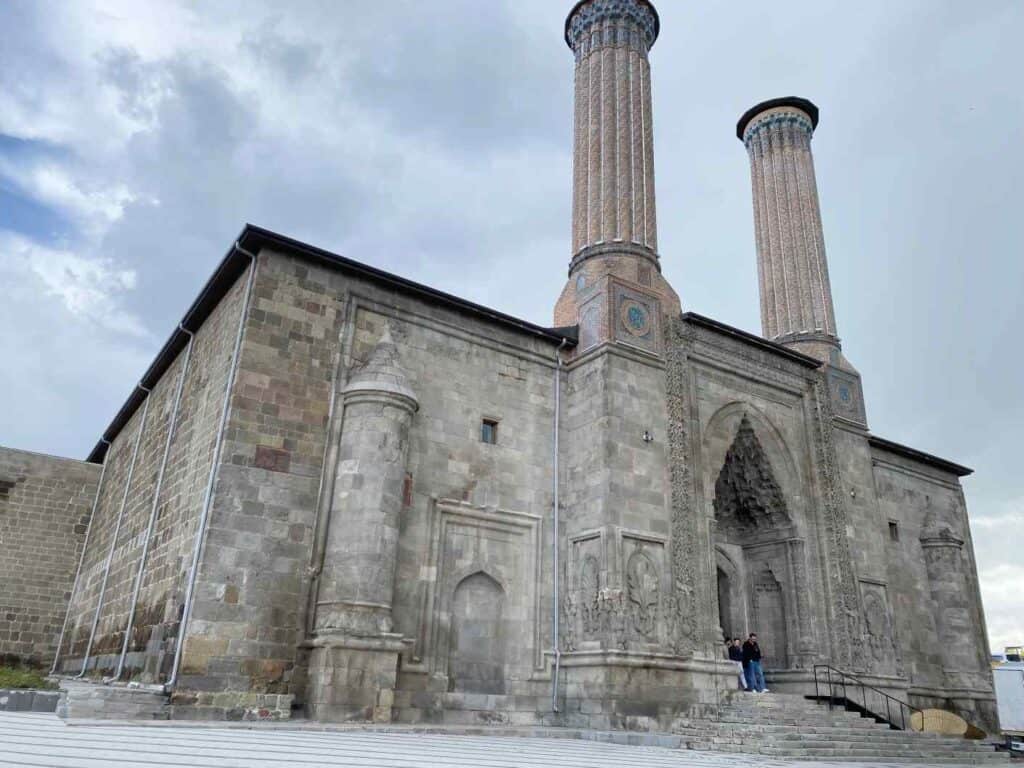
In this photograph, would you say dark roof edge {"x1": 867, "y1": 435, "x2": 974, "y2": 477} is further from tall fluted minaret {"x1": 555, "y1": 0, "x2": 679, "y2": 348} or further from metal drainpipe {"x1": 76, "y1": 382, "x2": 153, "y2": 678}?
metal drainpipe {"x1": 76, "y1": 382, "x2": 153, "y2": 678}

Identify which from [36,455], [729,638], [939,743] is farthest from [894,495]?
[36,455]

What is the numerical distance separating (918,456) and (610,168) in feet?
35.6

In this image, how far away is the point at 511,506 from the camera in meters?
12.5

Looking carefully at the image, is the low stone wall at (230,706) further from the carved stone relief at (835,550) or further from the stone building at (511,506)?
the carved stone relief at (835,550)

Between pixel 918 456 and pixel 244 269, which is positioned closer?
pixel 244 269

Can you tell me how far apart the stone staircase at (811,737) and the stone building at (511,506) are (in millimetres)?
672

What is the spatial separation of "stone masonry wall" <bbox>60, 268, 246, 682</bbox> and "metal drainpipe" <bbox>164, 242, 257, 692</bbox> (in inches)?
11.1

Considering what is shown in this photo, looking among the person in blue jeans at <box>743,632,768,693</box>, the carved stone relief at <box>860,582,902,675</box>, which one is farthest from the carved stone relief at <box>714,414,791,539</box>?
the person in blue jeans at <box>743,632,768,693</box>

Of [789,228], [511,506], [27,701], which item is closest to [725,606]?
[511,506]

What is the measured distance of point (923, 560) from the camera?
18.5 metres

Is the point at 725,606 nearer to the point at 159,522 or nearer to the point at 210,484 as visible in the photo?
the point at 210,484

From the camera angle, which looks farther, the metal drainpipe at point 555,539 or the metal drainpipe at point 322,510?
the metal drainpipe at point 555,539

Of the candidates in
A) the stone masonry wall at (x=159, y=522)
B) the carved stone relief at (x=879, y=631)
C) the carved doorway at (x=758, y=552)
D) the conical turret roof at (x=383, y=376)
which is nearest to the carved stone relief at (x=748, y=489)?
the carved doorway at (x=758, y=552)

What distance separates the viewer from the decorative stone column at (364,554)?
9422 mm
